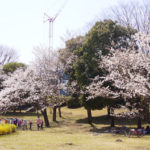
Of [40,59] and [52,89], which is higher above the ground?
[40,59]

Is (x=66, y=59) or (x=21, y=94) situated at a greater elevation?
(x=66, y=59)

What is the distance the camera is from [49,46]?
92.9 feet

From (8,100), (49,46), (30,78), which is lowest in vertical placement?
(8,100)

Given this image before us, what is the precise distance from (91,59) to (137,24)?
6922mm

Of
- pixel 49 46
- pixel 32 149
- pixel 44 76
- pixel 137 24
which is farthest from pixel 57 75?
pixel 32 149

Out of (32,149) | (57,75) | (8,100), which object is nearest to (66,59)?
(57,75)

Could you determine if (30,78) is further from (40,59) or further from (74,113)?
(74,113)

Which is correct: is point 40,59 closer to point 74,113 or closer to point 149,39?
A: point 74,113

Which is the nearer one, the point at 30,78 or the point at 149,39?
the point at 149,39

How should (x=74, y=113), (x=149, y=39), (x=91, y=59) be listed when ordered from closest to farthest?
(x=149, y=39) → (x=91, y=59) → (x=74, y=113)

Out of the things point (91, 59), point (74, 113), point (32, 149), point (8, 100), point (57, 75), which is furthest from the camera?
point (74, 113)

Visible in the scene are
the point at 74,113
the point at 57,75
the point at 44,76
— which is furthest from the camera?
the point at 74,113

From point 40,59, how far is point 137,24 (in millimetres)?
12046

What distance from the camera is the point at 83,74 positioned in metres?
21.3
